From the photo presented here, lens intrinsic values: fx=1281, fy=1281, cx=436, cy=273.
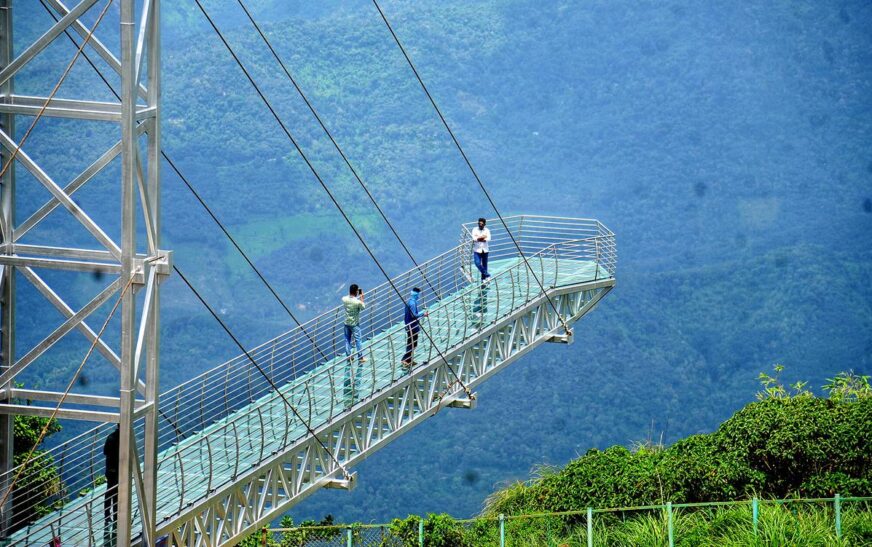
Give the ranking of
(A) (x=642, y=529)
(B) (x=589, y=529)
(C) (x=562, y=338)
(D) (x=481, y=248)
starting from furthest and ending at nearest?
(D) (x=481, y=248) < (C) (x=562, y=338) < (A) (x=642, y=529) < (B) (x=589, y=529)

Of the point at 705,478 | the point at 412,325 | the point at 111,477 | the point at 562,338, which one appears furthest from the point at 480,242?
the point at 111,477

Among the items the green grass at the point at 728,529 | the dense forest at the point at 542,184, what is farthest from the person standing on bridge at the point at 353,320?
the dense forest at the point at 542,184

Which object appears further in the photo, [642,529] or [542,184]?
[542,184]

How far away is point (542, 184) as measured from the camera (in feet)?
164

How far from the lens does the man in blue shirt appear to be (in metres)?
18.7

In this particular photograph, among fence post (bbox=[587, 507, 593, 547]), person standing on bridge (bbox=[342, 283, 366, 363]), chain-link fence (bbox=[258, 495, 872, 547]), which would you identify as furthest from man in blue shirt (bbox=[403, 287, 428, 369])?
fence post (bbox=[587, 507, 593, 547])

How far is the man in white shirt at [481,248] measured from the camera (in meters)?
21.3

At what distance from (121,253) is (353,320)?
5677 millimetres

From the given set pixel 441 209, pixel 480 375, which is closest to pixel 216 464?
pixel 480 375

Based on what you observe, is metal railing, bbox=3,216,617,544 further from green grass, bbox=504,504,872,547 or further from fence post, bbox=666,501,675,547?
fence post, bbox=666,501,675,547

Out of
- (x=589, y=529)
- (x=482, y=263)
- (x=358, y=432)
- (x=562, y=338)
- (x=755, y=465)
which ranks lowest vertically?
(x=589, y=529)

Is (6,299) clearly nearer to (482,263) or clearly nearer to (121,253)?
(121,253)

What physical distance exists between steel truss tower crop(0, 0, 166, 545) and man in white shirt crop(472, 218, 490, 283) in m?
7.82

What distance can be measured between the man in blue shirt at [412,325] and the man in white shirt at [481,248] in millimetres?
2114
